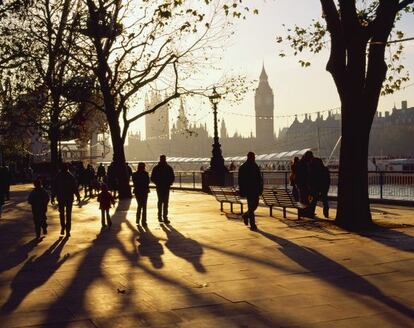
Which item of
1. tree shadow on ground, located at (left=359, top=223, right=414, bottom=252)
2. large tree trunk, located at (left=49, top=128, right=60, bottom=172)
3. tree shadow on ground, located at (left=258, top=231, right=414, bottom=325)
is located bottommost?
tree shadow on ground, located at (left=258, top=231, right=414, bottom=325)

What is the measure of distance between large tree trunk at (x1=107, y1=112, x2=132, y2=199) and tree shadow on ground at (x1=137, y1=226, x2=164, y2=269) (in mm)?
12003

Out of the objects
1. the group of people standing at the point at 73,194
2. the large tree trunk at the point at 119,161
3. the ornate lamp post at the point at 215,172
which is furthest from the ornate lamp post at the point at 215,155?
the group of people standing at the point at 73,194

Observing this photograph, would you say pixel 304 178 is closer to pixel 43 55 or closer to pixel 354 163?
pixel 354 163

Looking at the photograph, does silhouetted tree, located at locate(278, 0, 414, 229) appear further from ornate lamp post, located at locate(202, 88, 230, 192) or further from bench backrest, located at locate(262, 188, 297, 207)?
ornate lamp post, located at locate(202, 88, 230, 192)

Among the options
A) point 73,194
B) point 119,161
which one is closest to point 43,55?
point 119,161

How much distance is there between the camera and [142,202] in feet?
52.0

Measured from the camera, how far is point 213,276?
28.4 feet

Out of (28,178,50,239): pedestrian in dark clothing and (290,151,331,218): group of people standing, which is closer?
(28,178,50,239): pedestrian in dark clothing

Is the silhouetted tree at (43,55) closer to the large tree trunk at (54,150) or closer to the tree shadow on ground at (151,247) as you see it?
the large tree trunk at (54,150)

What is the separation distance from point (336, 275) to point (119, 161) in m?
19.2

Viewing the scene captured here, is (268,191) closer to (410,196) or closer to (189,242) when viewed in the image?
(189,242)

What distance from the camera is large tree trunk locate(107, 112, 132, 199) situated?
26281 mm

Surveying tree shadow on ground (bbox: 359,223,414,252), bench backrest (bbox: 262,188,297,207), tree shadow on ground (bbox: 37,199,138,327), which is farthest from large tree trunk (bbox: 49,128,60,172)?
tree shadow on ground (bbox: 359,223,414,252)

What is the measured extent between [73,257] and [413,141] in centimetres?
16666
